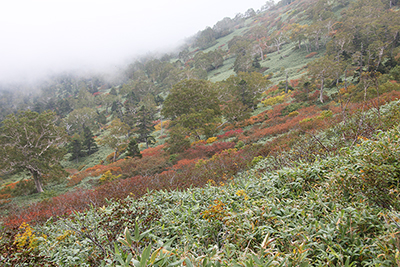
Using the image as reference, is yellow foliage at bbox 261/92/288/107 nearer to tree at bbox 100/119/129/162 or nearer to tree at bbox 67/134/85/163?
tree at bbox 100/119/129/162

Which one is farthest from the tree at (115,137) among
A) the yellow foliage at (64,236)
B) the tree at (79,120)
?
the tree at (79,120)

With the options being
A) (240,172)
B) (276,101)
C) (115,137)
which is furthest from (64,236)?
(276,101)

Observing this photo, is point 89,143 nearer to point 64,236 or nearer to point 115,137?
point 115,137

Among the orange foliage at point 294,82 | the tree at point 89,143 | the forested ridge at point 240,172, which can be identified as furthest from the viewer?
the tree at point 89,143

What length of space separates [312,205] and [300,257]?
110cm

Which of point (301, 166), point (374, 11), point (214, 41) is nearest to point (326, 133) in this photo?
point (301, 166)

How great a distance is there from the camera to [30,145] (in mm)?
14656

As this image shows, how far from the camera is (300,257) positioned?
1.47m

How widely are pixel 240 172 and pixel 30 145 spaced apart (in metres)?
17.2

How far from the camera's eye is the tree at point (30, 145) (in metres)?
13.7

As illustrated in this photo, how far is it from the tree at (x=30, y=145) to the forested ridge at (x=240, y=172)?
0.36 feet

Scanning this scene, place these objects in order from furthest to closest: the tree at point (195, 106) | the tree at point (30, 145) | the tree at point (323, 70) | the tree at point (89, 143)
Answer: the tree at point (89, 143)
the tree at point (195, 106)
the tree at point (323, 70)
the tree at point (30, 145)

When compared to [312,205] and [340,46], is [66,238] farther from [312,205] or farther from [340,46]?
[340,46]

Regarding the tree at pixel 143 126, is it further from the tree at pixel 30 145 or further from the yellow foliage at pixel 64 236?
the yellow foliage at pixel 64 236
